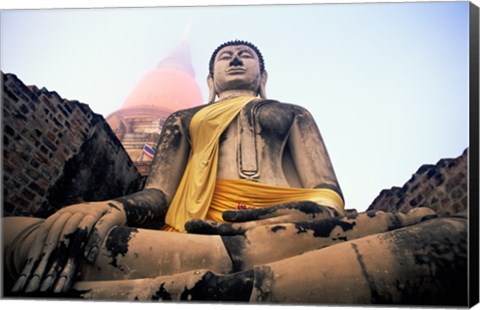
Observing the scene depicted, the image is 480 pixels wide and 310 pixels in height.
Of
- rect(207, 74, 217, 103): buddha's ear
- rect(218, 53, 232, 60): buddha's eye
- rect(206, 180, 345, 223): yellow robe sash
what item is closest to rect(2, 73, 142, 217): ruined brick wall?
rect(207, 74, 217, 103): buddha's ear

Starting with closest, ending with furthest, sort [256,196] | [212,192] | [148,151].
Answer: [256,196] < [212,192] < [148,151]

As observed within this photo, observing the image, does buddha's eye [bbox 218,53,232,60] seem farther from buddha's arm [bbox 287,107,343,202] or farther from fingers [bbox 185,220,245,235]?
fingers [bbox 185,220,245,235]

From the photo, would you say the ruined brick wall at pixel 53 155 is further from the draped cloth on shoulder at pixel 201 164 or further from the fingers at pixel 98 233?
the fingers at pixel 98 233

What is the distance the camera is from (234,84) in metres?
6.40

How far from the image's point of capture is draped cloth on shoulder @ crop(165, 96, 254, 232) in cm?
539

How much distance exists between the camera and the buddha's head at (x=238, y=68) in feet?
21.0

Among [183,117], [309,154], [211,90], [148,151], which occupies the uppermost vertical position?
[211,90]

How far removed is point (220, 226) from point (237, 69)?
7.04ft

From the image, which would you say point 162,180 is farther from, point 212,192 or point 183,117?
point 183,117

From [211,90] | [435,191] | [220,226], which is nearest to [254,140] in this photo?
[211,90]

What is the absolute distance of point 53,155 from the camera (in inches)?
219

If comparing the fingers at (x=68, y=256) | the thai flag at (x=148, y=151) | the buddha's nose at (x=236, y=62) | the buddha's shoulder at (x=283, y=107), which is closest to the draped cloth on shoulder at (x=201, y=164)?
the buddha's shoulder at (x=283, y=107)

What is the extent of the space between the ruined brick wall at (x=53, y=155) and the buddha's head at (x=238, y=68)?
113cm

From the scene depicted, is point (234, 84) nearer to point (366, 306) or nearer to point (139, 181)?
point (139, 181)
